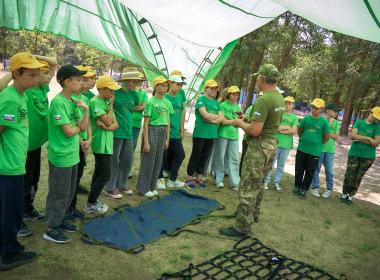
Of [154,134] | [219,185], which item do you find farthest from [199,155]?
[154,134]

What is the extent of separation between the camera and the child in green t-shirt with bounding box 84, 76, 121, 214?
3.69m

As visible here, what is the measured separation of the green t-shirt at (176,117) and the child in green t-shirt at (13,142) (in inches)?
102

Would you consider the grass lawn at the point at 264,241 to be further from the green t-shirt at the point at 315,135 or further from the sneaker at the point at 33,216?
the green t-shirt at the point at 315,135

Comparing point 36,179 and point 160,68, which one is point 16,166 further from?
point 160,68

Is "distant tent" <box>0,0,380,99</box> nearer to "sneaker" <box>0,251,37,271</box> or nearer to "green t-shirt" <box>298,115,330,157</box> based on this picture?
"green t-shirt" <box>298,115,330,157</box>

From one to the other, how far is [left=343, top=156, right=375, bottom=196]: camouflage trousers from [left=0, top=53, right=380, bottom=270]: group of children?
2 centimetres

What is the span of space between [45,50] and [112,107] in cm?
2964

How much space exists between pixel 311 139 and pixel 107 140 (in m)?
3.54

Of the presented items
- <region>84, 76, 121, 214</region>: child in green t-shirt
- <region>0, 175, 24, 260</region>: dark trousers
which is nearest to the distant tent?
<region>84, 76, 121, 214</region>: child in green t-shirt

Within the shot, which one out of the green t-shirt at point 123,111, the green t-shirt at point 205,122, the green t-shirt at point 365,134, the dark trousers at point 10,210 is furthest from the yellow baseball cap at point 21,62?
the green t-shirt at point 365,134

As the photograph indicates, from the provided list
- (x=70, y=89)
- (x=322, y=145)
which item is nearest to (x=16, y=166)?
(x=70, y=89)

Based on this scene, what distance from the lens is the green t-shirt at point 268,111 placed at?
354 centimetres

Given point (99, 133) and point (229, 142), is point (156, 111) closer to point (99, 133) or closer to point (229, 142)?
point (99, 133)

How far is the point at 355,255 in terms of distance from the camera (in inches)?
155
